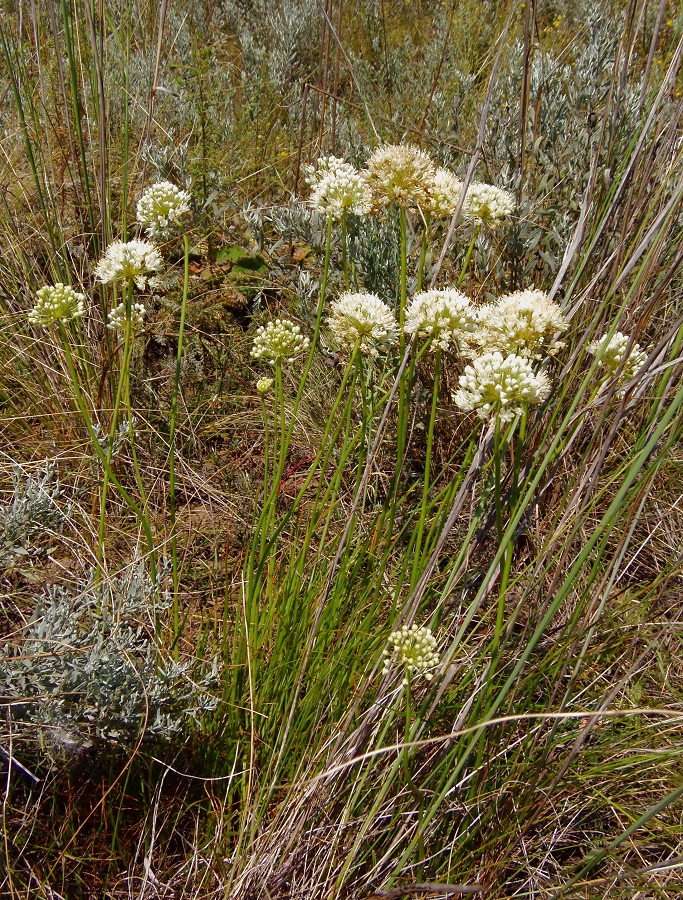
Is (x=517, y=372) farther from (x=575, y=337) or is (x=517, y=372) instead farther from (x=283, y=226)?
(x=283, y=226)

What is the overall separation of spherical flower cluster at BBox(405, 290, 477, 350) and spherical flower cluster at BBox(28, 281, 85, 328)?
72cm

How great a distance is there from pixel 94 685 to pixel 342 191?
114 cm

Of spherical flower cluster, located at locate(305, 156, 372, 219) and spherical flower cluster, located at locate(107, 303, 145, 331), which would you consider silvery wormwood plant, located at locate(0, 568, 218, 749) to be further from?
spherical flower cluster, located at locate(305, 156, 372, 219)

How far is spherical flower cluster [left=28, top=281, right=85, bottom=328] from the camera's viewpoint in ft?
4.71

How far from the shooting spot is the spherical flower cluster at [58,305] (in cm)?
143

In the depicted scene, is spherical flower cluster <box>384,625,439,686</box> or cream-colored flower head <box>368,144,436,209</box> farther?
cream-colored flower head <box>368,144,436,209</box>

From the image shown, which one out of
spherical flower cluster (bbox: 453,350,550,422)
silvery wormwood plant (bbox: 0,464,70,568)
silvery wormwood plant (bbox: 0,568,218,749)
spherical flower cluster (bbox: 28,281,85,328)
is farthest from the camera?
silvery wormwood plant (bbox: 0,464,70,568)

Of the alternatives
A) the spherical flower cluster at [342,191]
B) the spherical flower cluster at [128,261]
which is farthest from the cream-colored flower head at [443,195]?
the spherical flower cluster at [128,261]

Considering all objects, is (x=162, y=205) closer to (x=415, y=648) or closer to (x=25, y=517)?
(x=25, y=517)

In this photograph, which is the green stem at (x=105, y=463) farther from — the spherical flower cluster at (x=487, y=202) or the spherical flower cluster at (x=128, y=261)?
the spherical flower cluster at (x=487, y=202)

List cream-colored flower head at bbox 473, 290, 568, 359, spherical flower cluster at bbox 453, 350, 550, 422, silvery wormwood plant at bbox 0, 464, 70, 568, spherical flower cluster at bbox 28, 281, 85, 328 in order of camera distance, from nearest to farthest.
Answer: spherical flower cluster at bbox 453, 350, 550, 422 → cream-colored flower head at bbox 473, 290, 568, 359 → spherical flower cluster at bbox 28, 281, 85, 328 → silvery wormwood plant at bbox 0, 464, 70, 568

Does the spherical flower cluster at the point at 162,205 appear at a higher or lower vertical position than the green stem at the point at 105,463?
higher

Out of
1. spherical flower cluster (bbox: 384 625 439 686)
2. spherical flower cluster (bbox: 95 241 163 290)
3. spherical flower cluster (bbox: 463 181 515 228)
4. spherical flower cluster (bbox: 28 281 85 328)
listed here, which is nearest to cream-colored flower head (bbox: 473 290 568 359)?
spherical flower cluster (bbox: 463 181 515 228)

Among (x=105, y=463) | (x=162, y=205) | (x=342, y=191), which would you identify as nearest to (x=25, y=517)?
(x=105, y=463)
